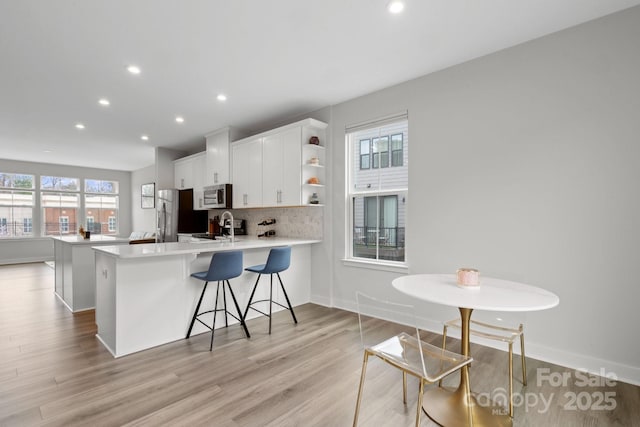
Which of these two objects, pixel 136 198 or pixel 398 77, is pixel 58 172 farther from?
pixel 398 77

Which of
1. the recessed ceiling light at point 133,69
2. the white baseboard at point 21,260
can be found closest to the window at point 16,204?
the white baseboard at point 21,260

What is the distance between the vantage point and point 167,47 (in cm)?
277

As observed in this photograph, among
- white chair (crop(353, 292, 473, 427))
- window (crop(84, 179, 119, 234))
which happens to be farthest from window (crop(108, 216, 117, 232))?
white chair (crop(353, 292, 473, 427))

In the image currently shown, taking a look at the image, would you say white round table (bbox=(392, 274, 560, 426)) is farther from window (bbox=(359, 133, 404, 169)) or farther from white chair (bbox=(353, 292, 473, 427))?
window (bbox=(359, 133, 404, 169))

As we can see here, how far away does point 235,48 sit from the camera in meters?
2.80

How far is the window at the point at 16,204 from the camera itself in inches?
316

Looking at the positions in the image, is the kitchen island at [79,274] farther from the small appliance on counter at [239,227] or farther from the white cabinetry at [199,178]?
the white cabinetry at [199,178]

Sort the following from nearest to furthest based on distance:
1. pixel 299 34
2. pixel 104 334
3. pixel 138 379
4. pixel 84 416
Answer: pixel 84 416 → pixel 138 379 → pixel 299 34 → pixel 104 334

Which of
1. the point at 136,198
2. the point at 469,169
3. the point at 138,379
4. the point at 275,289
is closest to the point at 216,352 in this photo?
the point at 138,379

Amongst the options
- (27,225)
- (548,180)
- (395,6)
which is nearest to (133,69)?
(395,6)

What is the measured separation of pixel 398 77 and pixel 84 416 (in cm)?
387

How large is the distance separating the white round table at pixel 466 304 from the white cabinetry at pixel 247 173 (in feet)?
10.3

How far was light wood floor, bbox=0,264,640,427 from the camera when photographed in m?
1.91

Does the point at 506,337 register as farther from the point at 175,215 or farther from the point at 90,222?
the point at 90,222
